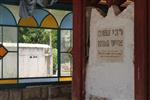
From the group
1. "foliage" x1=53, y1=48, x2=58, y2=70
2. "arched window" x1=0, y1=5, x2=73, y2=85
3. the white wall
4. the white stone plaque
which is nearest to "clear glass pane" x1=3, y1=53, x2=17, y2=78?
"arched window" x1=0, y1=5, x2=73, y2=85

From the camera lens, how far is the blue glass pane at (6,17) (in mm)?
6293

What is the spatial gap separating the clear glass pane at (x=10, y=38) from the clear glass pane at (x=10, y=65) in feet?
0.44

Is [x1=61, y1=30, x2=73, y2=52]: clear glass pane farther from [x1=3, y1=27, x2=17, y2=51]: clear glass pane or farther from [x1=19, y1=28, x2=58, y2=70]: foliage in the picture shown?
[x1=3, y1=27, x2=17, y2=51]: clear glass pane

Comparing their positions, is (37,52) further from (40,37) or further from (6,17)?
(6,17)

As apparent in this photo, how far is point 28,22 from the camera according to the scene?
654 centimetres

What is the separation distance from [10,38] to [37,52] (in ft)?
1.81

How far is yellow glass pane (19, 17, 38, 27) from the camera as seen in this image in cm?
648

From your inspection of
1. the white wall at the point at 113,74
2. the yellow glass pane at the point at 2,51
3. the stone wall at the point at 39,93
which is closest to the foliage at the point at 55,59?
the stone wall at the point at 39,93

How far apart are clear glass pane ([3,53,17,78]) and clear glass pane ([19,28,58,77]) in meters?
0.11

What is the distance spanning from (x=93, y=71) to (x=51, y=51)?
3.52m

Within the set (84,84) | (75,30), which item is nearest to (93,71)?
(84,84)

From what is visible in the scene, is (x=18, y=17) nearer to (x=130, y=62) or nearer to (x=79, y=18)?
(x=79, y=18)

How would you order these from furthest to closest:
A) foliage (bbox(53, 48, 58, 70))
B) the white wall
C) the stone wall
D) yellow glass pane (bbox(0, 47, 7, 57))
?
foliage (bbox(53, 48, 58, 70))
the stone wall
yellow glass pane (bbox(0, 47, 7, 57))
the white wall

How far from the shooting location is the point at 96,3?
3.38 m
